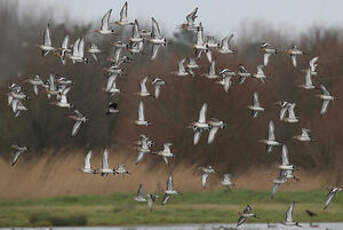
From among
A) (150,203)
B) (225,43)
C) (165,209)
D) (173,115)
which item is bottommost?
(165,209)

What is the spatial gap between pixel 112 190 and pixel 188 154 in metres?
5.76

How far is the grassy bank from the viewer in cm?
2998

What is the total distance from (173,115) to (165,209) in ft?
24.7

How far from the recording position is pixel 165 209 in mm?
32219

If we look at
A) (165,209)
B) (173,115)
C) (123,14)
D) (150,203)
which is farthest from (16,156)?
(173,115)

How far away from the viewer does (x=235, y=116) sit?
39.2 metres

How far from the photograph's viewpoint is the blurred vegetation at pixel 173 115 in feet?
123

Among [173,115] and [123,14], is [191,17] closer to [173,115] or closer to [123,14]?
[123,14]

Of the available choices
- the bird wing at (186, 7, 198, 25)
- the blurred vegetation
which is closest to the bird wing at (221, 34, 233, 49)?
the bird wing at (186, 7, 198, 25)

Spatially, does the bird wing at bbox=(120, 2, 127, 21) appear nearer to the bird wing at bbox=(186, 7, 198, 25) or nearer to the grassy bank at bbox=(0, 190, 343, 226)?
the bird wing at bbox=(186, 7, 198, 25)

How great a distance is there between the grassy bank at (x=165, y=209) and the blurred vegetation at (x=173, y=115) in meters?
3.35

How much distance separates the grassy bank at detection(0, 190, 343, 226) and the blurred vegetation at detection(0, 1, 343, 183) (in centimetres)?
335

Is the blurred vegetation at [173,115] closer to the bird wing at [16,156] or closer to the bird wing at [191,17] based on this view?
the bird wing at [16,156]

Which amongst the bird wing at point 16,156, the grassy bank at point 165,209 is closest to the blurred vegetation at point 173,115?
the bird wing at point 16,156
